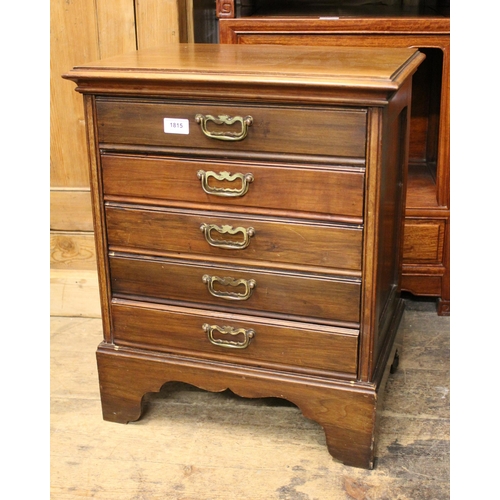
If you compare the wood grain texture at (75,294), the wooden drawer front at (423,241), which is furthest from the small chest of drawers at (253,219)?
the wood grain texture at (75,294)

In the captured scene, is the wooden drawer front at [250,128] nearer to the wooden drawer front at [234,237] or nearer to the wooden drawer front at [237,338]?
the wooden drawer front at [234,237]

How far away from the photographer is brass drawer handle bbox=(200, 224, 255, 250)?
162 cm

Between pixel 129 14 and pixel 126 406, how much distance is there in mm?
1127

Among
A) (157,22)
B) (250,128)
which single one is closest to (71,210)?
Result: (157,22)

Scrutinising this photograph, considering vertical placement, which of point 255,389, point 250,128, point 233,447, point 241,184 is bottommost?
point 233,447

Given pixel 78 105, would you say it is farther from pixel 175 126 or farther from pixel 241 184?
pixel 241 184

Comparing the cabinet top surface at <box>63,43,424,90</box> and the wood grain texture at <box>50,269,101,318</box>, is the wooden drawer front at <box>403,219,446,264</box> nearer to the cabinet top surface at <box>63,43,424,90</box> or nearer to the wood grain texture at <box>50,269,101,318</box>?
the cabinet top surface at <box>63,43,424,90</box>

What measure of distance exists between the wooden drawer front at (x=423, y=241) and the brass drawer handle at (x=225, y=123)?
907mm

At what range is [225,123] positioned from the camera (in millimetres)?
1562

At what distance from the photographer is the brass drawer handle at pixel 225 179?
62.5 inches

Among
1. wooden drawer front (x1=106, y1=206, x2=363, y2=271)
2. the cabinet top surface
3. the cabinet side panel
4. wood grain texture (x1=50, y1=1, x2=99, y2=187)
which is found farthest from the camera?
wood grain texture (x1=50, y1=1, x2=99, y2=187)

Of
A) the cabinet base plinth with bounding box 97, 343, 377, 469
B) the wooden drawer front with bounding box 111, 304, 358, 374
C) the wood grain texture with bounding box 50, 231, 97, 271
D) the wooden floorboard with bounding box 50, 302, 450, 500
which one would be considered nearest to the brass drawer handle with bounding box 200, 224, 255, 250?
the wooden drawer front with bounding box 111, 304, 358, 374

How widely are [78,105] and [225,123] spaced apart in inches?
36.4

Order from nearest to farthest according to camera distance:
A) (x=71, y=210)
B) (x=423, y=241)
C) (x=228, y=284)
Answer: (x=228, y=284), (x=423, y=241), (x=71, y=210)
